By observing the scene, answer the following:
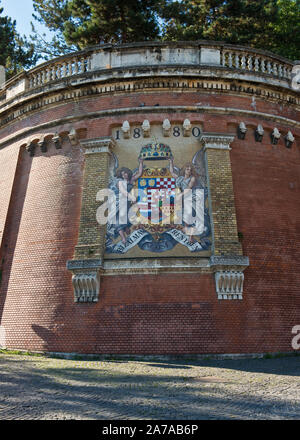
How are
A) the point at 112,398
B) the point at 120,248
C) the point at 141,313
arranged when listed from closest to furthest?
the point at 112,398 → the point at 141,313 → the point at 120,248

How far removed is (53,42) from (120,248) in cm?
2157

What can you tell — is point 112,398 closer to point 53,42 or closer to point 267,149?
point 267,149

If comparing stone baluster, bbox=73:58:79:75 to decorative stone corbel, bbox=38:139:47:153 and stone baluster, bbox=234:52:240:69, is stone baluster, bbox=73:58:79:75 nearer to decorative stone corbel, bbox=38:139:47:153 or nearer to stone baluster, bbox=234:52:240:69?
decorative stone corbel, bbox=38:139:47:153

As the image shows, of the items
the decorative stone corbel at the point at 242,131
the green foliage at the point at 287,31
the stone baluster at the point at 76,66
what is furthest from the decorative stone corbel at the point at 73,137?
the green foliage at the point at 287,31

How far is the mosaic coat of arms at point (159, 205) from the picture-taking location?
11.5 metres

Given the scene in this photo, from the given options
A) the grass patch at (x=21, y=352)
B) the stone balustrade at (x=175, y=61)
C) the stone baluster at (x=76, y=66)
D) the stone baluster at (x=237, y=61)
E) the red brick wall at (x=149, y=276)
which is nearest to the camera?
the red brick wall at (x=149, y=276)

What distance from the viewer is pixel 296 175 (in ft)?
43.9

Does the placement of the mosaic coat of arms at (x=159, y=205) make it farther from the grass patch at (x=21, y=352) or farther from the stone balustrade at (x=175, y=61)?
the grass patch at (x=21, y=352)

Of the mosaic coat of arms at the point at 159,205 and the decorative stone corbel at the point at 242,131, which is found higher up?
the decorative stone corbel at the point at 242,131

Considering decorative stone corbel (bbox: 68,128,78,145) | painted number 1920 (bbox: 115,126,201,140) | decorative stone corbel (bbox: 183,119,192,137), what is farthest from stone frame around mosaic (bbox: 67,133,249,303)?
decorative stone corbel (bbox: 68,128,78,145)

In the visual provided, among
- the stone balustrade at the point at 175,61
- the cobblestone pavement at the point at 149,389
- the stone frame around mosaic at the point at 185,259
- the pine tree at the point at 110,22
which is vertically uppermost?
the pine tree at the point at 110,22

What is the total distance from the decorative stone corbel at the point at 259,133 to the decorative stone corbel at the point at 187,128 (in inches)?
93.9

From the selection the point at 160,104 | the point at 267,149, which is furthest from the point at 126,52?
the point at 267,149

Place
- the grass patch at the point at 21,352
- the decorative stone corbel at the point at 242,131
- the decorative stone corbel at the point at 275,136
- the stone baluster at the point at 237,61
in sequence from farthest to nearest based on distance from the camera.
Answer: the stone baluster at the point at 237,61, the decorative stone corbel at the point at 275,136, the decorative stone corbel at the point at 242,131, the grass patch at the point at 21,352
